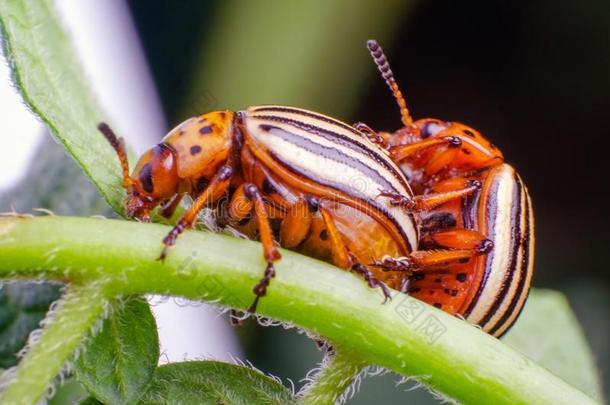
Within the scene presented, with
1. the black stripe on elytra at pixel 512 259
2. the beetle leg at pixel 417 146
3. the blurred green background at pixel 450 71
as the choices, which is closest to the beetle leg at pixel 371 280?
the black stripe on elytra at pixel 512 259

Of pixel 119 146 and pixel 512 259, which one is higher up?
pixel 119 146

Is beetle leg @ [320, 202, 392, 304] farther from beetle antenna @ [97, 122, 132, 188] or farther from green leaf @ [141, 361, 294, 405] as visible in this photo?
beetle antenna @ [97, 122, 132, 188]

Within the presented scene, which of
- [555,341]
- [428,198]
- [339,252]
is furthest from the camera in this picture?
[555,341]

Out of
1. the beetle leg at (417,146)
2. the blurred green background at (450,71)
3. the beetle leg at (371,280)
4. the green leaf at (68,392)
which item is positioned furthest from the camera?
the blurred green background at (450,71)

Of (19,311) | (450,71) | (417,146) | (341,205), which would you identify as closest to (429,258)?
(341,205)

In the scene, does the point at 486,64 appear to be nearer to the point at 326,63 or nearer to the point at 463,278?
the point at 326,63

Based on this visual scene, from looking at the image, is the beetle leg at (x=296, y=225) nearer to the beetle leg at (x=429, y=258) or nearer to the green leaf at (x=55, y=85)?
the beetle leg at (x=429, y=258)

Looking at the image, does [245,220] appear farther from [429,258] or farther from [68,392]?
[68,392]
